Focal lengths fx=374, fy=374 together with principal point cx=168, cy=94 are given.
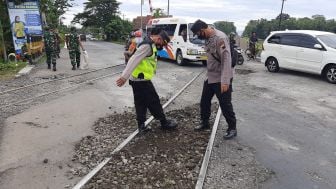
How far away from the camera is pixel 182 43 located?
17719 millimetres

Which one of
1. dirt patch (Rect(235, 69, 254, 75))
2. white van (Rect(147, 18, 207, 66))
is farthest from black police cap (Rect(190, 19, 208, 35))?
white van (Rect(147, 18, 207, 66))

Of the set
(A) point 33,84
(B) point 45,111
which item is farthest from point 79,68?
(B) point 45,111

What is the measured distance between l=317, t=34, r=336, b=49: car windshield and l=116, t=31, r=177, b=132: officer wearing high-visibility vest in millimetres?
8986

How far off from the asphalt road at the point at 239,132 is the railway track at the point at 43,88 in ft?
2.00

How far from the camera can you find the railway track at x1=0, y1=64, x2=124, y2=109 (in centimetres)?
923

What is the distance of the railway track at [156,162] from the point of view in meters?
4.56

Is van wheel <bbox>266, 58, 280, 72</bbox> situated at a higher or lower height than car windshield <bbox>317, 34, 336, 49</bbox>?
lower

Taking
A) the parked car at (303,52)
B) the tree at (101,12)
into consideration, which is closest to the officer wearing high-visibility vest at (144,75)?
the parked car at (303,52)

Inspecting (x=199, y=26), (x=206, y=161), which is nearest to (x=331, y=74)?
(x=199, y=26)

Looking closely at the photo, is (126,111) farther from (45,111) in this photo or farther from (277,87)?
(277,87)

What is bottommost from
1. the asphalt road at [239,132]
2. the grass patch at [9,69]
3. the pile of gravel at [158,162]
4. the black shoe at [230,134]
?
the grass patch at [9,69]

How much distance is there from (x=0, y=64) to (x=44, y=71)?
86.1 inches

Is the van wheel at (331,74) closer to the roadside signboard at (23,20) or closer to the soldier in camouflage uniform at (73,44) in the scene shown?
the soldier in camouflage uniform at (73,44)

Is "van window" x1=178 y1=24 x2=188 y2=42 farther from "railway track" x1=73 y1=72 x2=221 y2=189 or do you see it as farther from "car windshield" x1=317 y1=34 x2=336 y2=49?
"railway track" x1=73 y1=72 x2=221 y2=189
